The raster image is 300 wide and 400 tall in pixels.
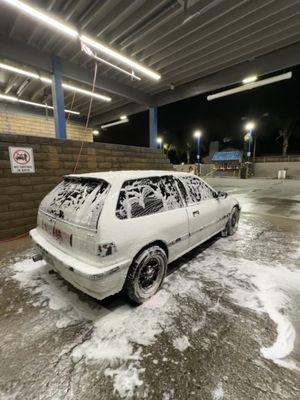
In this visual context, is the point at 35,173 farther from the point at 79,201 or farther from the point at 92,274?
the point at 92,274

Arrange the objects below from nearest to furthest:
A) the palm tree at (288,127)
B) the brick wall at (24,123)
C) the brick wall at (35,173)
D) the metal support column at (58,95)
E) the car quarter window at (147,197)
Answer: the car quarter window at (147,197), the brick wall at (35,173), the metal support column at (58,95), the brick wall at (24,123), the palm tree at (288,127)

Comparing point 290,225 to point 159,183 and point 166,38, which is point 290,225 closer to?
point 159,183

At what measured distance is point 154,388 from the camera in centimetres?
138

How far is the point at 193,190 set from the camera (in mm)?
3219

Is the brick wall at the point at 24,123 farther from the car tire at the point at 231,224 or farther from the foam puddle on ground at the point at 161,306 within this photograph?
the foam puddle on ground at the point at 161,306

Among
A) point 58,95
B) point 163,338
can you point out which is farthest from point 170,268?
point 58,95

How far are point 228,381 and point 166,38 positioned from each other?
6.19 m

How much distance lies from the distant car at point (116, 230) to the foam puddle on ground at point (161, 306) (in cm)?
29

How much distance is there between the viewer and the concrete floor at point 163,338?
1.39 meters

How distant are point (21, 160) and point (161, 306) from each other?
415 cm

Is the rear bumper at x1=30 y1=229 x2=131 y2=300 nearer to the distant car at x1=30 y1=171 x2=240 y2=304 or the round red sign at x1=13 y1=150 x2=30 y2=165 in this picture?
the distant car at x1=30 y1=171 x2=240 y2=304

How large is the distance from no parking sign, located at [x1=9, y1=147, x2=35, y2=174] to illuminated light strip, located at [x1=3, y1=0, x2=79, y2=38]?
7.98 ft

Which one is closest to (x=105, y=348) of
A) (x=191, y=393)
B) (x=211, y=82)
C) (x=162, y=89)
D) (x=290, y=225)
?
(x=191, y=393)

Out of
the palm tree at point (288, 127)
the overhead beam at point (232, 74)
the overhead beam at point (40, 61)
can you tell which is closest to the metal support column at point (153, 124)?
the overhead beam at point (232, 74)
